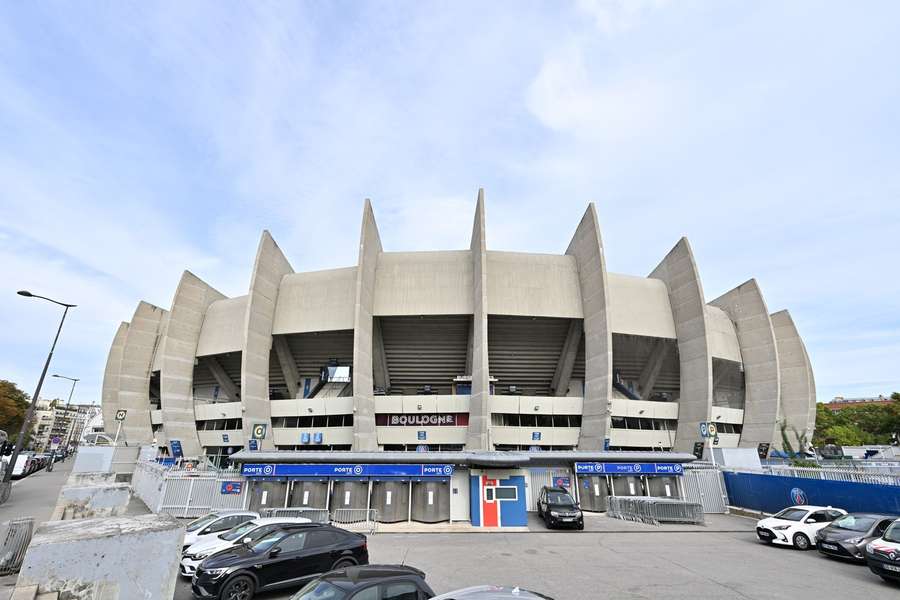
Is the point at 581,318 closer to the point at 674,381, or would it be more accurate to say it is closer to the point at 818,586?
the point at 674,381

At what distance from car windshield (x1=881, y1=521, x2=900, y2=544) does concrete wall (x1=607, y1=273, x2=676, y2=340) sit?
25.6m

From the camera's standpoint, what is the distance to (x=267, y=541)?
9164 mm

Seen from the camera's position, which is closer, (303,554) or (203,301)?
(303,554)

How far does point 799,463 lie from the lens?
25.0 meters

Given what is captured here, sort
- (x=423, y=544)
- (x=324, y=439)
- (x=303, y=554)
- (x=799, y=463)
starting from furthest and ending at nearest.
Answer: (x=324, y=439) < (x=799, y=463) < (x=423, y=544) < (x=303, y=554)

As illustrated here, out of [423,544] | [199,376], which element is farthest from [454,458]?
[199,376]

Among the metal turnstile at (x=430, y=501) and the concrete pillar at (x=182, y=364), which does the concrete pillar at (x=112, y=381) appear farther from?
the metal turnstile at (x=430, y=501)

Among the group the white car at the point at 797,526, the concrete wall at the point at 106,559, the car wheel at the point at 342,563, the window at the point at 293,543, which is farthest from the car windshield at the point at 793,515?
the concrete wall at the point at 106,559

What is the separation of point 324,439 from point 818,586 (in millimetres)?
31463

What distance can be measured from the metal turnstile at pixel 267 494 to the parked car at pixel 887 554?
60.4 feet

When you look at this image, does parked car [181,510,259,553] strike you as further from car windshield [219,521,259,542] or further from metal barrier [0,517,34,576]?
metal barrier [0,517,34,576]

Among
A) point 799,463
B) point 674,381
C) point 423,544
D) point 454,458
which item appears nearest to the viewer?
point 423,544

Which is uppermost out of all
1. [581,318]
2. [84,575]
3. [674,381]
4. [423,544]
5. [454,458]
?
[581,318]

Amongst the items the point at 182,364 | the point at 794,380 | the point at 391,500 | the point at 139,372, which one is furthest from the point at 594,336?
the point at 139,372
